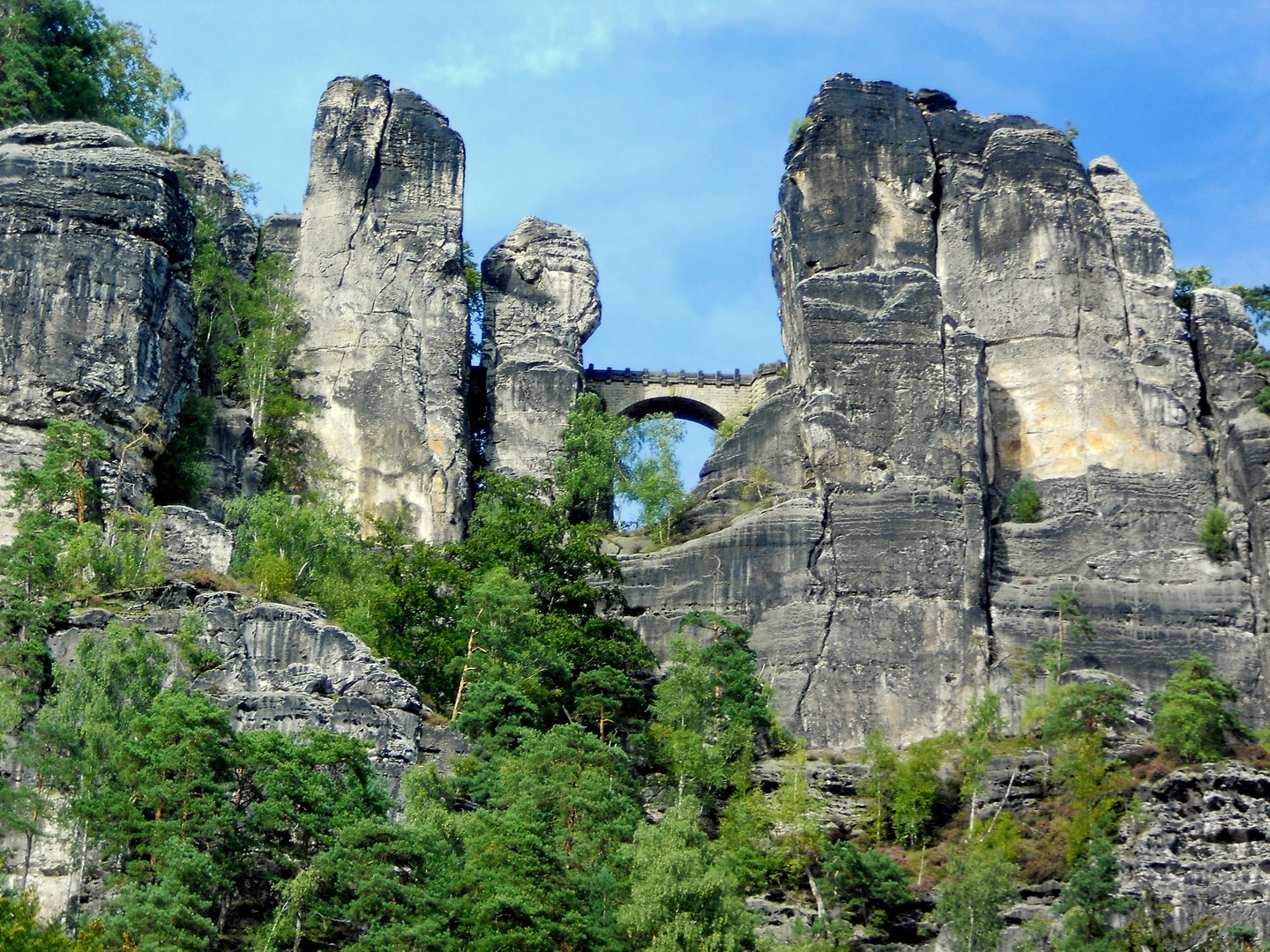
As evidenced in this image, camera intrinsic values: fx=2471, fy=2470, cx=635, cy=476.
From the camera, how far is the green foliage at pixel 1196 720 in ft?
161

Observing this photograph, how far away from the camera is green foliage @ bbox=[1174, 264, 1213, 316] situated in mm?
65625

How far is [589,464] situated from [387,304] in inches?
283

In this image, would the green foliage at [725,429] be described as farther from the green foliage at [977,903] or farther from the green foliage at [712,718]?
the green foliage at [977,903]

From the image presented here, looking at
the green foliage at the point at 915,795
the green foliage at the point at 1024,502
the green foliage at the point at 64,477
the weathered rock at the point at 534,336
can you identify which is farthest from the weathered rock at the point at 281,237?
the green foliage at the point at 915,795

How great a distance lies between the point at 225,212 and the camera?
66500 mm

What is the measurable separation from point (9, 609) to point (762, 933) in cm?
1546

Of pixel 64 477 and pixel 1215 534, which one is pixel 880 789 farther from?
pixel 64 477

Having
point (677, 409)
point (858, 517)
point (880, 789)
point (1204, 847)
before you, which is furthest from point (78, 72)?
point (1204, 847)

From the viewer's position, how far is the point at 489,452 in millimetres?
65125

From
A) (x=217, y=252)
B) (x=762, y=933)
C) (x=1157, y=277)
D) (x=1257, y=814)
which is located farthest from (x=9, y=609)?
(x=1157, y=277)

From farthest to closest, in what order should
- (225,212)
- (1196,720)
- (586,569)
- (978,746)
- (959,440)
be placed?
(225,212) < (959,440) < (586,569) < (978,746) < (1196,720)

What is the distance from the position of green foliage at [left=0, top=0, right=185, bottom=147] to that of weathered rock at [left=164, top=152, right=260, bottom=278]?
2.90m

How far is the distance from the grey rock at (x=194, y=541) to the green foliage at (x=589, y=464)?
11508 mm

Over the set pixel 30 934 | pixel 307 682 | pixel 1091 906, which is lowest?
pixel 30 934
